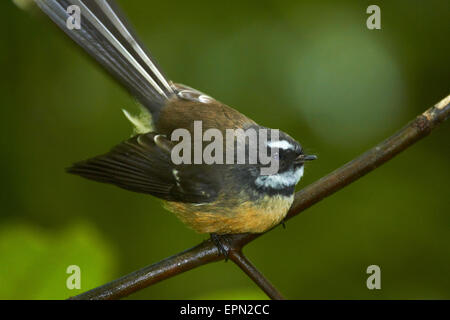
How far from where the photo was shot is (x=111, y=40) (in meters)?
2.48

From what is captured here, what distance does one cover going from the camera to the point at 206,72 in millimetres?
3887

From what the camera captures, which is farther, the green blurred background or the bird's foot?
the green blurred background

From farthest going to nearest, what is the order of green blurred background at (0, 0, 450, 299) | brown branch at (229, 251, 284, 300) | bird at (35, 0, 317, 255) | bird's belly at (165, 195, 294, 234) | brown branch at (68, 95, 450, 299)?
1. green blurred background at (0, 0, 450, 299)
2. bird's belly at (165, 195, 294, 234)
3. bird at (35, 0, 317, 255)
4. brown branch at (68, 95, 450, 299)
5. brown branch at (229, 251, 284, 300)

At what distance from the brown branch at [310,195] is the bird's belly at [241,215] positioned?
0.18 feet

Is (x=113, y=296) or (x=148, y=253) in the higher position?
(x=148, y=253)

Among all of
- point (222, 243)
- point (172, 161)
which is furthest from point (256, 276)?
point (172, 161)

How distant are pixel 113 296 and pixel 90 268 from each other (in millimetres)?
155

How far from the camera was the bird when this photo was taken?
2473 millimetres

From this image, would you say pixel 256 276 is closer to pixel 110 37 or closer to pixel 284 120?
pixel 110 37

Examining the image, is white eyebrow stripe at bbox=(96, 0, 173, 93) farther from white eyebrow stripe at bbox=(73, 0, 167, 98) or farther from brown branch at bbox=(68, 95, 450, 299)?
brown branch at bbox=(68, 95, 450, 299)

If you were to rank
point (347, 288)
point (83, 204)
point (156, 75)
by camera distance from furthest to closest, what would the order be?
1. point (83, 204)
2. point (347, 288)
3. point (156, 75)

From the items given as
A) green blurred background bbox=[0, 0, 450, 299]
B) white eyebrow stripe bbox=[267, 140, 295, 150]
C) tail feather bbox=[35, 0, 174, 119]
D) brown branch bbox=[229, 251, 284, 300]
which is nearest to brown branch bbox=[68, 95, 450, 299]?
brown branch bbox=[229, 251, 284, 300]
